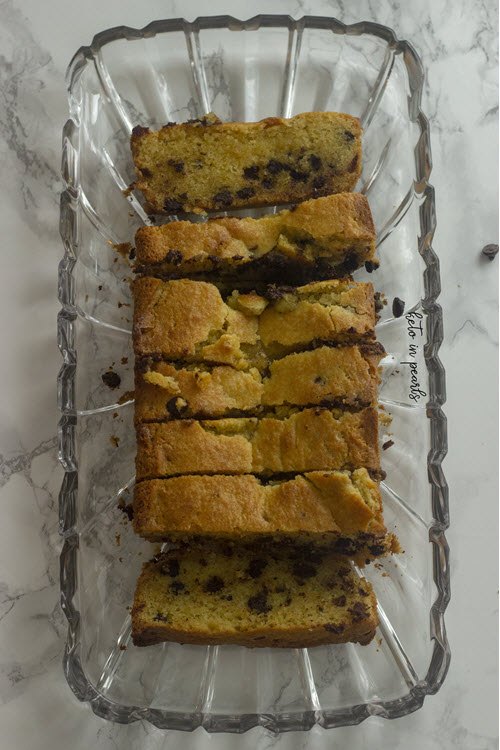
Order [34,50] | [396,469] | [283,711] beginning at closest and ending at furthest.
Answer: [283,711] < [396,469] < [34,50]

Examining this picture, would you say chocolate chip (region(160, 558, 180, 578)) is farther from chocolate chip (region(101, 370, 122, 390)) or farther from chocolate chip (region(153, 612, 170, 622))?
chocolate chip (region(101, 370, 122, 390))

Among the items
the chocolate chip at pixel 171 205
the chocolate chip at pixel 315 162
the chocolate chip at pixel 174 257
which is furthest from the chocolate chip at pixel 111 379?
the chocolate chip at pixel 315 162

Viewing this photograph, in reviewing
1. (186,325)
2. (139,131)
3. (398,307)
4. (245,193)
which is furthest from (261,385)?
(139,131)

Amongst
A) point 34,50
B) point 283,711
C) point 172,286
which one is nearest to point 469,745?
point 283,711

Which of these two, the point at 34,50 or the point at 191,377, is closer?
the point at 191,377

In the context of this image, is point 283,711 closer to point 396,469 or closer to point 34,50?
point 396,469

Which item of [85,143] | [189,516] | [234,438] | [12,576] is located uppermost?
[85,143]

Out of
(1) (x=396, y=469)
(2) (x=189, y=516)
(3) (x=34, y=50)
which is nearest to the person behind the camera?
(2) (x=189, y=516)

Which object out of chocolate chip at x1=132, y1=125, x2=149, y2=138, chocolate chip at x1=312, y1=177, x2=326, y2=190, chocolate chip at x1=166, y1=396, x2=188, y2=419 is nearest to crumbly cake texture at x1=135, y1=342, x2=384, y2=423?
chocolate chip at x1=166, y1=396, x2=188, y2=419
